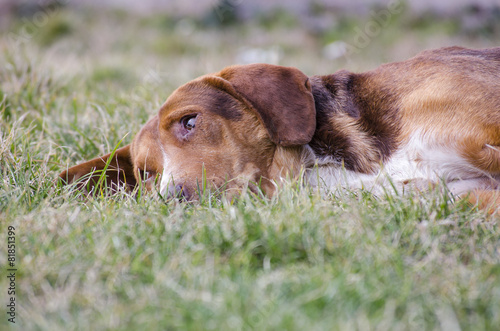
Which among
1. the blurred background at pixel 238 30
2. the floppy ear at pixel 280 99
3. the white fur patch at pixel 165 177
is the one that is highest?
the floppy ear at pixel 280 99

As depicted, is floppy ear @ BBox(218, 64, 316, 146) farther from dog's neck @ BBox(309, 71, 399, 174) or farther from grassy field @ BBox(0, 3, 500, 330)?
grassy field @ BBox(0, 3, 500, 330)

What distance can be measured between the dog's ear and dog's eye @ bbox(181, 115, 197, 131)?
557mm

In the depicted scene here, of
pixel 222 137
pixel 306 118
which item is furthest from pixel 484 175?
pixel 222 137

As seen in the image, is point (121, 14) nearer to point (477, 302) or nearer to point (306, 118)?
point (306, 118)

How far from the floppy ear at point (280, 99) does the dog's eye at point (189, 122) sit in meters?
0.35

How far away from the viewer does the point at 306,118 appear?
3.53 meters

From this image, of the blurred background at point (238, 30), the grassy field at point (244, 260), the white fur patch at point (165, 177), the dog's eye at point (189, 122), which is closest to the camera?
the grassy field at point (244, 260)

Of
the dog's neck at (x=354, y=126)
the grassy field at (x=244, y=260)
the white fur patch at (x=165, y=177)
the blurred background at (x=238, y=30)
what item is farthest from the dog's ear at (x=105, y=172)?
the blurred background at (x=238, y=30)

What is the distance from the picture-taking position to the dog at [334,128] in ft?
10.9

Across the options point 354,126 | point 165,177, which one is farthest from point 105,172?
point 354,126

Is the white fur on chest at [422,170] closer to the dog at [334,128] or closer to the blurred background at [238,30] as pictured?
the dog at [334,128]

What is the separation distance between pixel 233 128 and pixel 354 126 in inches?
31.4

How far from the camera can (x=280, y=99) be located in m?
3.54

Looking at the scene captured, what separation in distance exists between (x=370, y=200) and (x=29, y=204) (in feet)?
6.68
